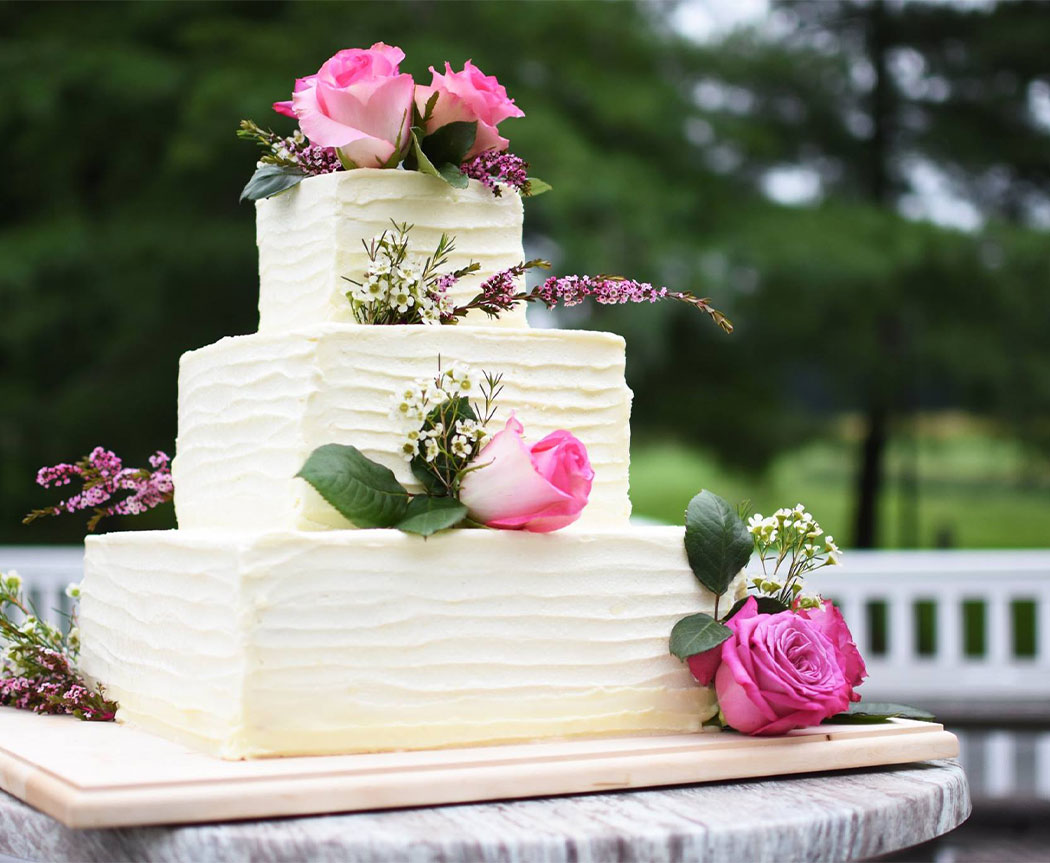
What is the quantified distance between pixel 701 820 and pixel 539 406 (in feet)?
2.34

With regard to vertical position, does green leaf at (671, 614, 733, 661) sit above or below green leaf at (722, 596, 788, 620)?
below

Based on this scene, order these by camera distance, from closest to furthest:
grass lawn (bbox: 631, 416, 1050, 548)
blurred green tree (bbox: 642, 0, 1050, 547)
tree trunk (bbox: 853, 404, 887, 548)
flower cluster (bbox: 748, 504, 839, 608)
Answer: flower cluster (bbox: 748, 504, 839, 608) < blurred green tree (bbox: 642, 0, 1050, 547) < tree trunk (bbox: 853, 404, 887, 548) < grass lawn (bbox: 631, 416, 1050, 548)

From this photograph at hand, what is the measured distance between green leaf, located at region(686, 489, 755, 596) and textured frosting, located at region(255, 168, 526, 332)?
427 mm

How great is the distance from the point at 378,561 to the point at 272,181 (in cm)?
69

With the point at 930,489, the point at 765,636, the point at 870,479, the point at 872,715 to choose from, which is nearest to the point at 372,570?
the point at 765,636

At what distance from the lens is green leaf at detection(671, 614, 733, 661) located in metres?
1.89

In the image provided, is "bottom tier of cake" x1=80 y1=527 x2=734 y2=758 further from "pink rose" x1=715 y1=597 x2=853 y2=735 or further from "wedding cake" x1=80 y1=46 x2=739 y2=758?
"pink rose" x1=715 y1=597 x2=853 y2=735

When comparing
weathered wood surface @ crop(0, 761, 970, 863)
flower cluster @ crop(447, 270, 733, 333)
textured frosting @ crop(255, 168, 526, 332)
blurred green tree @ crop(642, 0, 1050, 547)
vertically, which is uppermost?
blurred green tree @ crop(642, 0, 1050, 547)

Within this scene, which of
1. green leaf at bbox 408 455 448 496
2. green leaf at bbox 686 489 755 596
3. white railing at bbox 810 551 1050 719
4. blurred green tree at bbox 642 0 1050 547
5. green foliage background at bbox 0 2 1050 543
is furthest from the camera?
blurred green tree at bbox 642 0 1050 547

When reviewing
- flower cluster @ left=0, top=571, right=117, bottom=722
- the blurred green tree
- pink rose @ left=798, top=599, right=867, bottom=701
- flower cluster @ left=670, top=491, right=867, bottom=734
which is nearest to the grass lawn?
the blurred green tree

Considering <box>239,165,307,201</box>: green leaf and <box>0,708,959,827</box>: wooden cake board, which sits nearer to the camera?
<box>0,708,959,827</box>: wooden cake board

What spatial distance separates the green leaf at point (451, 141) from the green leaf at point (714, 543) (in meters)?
0.64

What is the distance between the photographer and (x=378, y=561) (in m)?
1.77

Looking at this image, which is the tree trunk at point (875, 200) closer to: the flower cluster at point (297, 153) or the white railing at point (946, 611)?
the white railing at point (946, 611)
